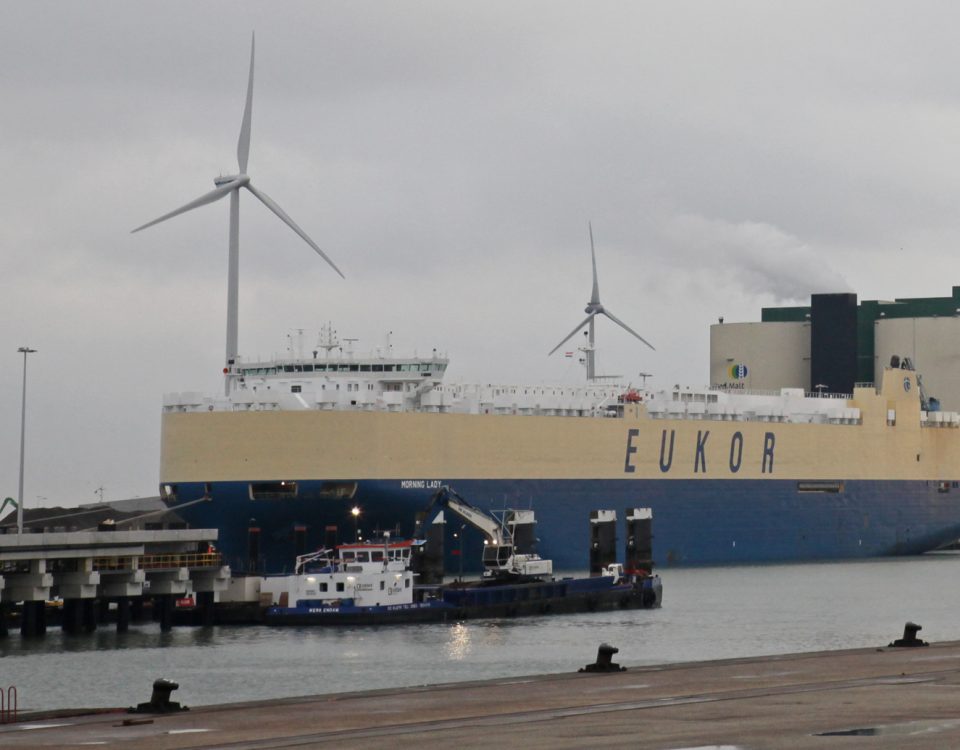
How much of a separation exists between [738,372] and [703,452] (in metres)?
21.3

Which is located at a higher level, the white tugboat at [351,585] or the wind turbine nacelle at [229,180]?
the wind turbine nacelle at [229,180]

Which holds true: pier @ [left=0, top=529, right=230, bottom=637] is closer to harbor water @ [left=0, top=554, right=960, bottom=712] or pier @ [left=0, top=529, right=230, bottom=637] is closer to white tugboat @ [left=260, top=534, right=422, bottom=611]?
harbor water @ [left=0, top=554, right=960, bottom=712]

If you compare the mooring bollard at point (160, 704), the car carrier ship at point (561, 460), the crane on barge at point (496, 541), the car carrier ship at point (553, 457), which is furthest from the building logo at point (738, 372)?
the mooring bollard at point (160, 704)

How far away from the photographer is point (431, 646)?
145ft

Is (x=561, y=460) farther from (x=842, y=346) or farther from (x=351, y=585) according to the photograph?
(x=842, y=346)

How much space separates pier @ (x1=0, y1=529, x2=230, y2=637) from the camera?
155 feet

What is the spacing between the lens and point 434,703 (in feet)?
74.4

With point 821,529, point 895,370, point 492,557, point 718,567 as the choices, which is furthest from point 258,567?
point 895,370

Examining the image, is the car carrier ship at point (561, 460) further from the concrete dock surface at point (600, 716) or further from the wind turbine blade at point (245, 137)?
the concrete dock surface at point (600, 716)

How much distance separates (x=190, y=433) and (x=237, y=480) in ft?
8.76

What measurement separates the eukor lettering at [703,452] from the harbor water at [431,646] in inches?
598

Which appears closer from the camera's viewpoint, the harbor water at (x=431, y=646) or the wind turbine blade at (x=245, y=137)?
the harbor water at (x=431, y=646)

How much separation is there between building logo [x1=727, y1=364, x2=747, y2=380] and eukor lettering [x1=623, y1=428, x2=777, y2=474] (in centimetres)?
1700

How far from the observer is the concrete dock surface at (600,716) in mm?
18359
